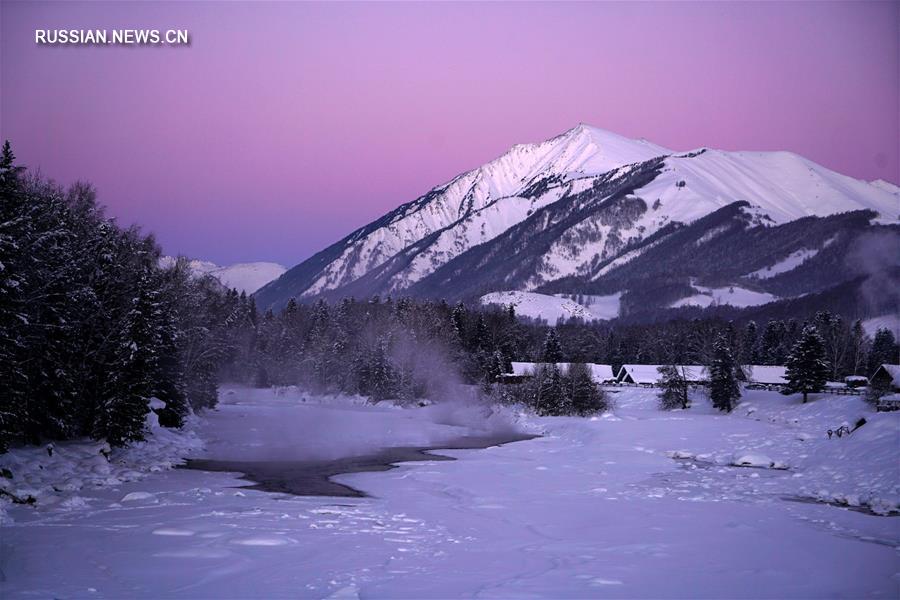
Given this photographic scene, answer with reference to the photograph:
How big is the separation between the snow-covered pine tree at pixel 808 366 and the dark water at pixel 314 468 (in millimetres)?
44211

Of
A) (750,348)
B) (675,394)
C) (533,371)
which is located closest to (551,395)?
(533,371)

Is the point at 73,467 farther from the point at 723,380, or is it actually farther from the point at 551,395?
the point at 723,380

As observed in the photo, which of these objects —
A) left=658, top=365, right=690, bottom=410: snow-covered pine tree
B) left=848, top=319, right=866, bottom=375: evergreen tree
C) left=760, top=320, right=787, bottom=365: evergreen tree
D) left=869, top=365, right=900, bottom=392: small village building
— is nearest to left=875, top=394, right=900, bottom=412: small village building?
left=869, top=365, right=900, bottom=392: small village building

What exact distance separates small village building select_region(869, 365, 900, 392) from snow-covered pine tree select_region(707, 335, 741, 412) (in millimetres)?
14903

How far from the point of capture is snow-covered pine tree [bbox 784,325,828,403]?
74000 mm

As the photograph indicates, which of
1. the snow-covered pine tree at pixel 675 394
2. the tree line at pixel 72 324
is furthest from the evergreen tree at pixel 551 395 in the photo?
the tree line at pixel 72 324

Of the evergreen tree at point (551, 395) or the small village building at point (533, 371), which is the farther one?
the small village building at point (533, 371)

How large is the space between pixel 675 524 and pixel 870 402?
4846cm

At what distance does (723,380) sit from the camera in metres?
78.8

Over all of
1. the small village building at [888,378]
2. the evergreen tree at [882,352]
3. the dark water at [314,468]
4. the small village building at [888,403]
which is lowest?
the dark water at [314,468]

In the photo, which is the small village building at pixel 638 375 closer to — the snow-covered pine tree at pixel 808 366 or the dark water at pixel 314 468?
the snow-covered pine tree at pixel 808 366

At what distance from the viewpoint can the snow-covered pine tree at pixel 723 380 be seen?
78.2 metres

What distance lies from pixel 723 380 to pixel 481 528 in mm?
66904

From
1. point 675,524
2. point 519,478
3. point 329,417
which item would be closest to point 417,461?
point 519,478
